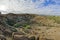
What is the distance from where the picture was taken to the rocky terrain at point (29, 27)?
4.82 feet

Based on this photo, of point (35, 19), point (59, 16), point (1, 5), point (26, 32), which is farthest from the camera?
point (1, 5)

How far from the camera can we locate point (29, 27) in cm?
166

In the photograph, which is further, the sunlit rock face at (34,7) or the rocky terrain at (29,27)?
the sunlit rock face at (34,7)

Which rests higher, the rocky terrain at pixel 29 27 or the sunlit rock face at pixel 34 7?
the sunlit rock face at pixel 34 7

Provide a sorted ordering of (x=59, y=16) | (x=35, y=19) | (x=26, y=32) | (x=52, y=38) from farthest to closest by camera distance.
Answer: (x=59, y=16)
(x=35, y=19)
(x=26, y=32)
(x=52, y=38)

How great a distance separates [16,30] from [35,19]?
0.34 m

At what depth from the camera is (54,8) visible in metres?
2.10

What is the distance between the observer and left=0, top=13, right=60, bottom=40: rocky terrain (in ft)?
4.82

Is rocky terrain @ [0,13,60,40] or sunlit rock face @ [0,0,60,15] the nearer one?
rocky terrain @ [0,13,60,40]

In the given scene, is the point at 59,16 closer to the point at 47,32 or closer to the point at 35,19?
the point at 35,19

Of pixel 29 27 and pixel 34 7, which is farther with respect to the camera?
pixel 34 7

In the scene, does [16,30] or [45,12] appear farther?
[45,12]

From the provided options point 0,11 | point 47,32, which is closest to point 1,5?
point 0,11

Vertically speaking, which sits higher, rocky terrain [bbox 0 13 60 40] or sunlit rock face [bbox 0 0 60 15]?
sunlit rock face [bbox 0 0 60 15]
